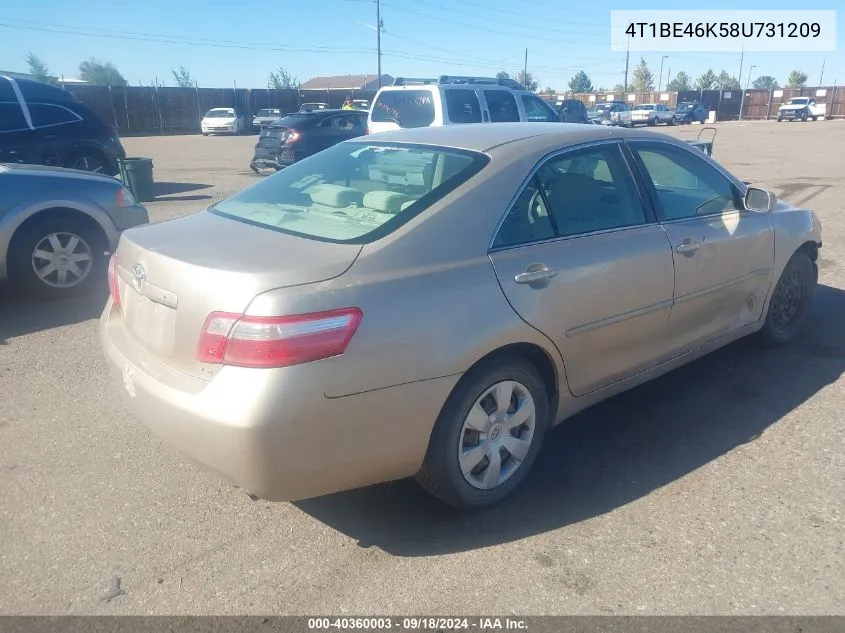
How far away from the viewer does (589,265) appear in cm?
315

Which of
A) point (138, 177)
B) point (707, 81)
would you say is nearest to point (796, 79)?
point (707, 81)

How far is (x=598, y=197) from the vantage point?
3.45 m

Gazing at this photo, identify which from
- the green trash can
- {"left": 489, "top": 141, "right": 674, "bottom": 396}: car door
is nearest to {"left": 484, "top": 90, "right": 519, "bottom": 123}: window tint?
the green trash can

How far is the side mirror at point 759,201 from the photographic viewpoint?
4160 mm

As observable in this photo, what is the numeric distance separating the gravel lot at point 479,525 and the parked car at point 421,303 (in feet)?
1.03

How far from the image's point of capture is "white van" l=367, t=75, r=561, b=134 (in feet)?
37.7

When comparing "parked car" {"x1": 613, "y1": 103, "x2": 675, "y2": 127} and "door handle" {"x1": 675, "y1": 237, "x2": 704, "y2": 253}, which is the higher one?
"parked car" {"x1": 613, "y1": 103, "x2": 675, "y2": 127}

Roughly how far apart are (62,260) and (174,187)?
8.92 m

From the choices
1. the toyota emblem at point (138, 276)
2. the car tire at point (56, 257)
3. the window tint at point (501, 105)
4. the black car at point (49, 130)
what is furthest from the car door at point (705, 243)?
the black car at point (49, 130)

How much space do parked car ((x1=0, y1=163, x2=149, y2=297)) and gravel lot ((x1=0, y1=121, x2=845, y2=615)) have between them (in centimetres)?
160

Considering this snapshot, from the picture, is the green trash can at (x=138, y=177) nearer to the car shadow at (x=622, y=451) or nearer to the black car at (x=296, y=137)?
the black car at (x=296, y=137)

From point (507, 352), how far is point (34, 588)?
2019 mm

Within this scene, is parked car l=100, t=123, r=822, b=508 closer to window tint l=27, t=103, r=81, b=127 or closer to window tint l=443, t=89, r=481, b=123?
window tint l=443, t=89, r=481, b=123

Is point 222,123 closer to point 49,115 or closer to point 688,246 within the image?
point 49,115
